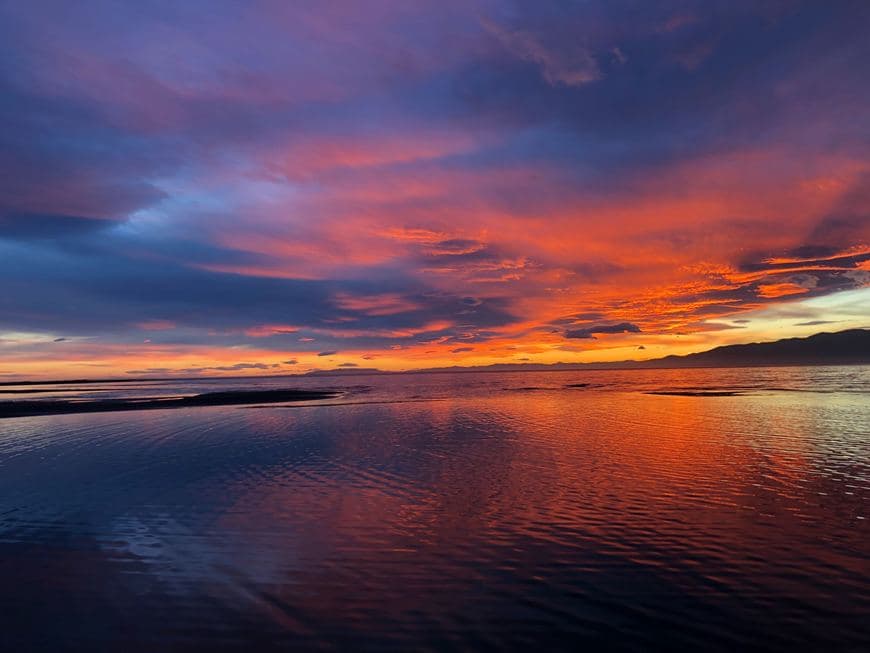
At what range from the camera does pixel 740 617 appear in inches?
419

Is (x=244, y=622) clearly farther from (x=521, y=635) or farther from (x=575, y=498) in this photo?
(x=575, y=498)

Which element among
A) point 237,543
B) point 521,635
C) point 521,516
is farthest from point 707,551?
point 237,543

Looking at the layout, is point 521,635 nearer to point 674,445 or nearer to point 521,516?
point 521,516

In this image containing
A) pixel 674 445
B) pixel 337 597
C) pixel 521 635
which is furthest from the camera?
pixel 674 445

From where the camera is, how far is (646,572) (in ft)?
42.4

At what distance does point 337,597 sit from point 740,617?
8999 millimetres

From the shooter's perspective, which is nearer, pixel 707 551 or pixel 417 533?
pixel 707 551

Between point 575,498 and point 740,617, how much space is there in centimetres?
951

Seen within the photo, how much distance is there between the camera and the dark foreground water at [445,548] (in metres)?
10.4

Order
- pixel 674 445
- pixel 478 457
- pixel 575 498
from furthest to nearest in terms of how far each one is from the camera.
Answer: pixel 674 445
pixel 478 457
pixel 575 498

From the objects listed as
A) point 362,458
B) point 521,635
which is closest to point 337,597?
point 521,635

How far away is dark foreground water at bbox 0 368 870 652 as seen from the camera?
408 inches

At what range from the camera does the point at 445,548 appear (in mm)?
14852

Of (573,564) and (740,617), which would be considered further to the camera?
(573,564)
